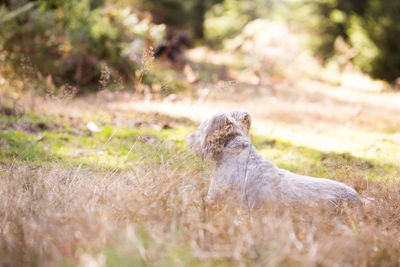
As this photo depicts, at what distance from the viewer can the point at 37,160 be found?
471cm

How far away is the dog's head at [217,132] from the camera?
12.5 ft

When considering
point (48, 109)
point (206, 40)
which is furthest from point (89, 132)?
point (206, 40)

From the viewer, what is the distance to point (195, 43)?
Result: 1978 cm

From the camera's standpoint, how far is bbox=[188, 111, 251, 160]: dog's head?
3805 mm

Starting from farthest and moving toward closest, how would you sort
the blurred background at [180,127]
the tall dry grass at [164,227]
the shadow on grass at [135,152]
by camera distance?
1. the shadow on grass at [135,152]
2. the blurred background at [180,127]
3. the tall dry grass at [164,227]

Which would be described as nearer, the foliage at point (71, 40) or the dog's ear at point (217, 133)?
the dog's ear at point (217, 133)

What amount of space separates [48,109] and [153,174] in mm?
5002

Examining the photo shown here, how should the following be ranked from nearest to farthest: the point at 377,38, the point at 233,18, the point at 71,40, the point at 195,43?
the point at 71,40
the point at 377,38
the point at 233,18
the point at 195,43

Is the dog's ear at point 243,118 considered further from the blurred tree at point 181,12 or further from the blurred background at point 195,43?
the blurred tree at point 181,12

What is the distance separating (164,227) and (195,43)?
713 inches

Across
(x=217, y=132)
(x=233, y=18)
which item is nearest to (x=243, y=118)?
(x=217, y=132)

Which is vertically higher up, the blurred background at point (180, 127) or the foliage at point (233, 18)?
the foliage at point (233, 18)

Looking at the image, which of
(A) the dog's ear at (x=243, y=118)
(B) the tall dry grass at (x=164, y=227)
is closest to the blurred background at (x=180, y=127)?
(B) the tall dry grass at (x=164, y=227)

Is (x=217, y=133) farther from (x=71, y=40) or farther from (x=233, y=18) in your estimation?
(x=233, y=18)
